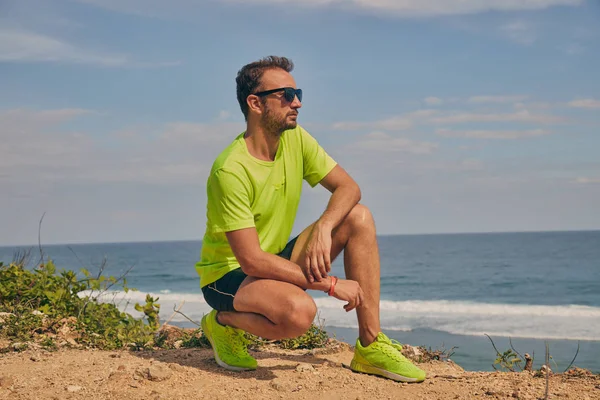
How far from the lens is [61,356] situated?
14.9 feet

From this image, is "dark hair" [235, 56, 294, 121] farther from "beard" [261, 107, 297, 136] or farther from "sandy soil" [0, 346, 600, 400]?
"sandy soil" [0, 346, 600, 400]

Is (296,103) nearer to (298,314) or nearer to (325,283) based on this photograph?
(325,283)

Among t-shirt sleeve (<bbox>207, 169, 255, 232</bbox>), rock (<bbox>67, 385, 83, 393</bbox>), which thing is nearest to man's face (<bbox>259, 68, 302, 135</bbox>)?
t-shirt sleeve (<bbox>207, 169, 255, 232</bbox>)

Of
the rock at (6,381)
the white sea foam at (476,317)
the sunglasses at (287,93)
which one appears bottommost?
the white sea foam at (476,317)

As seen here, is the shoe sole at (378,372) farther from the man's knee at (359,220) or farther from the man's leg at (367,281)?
the man's knee at (359,220)

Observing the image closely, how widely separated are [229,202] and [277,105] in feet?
2.28

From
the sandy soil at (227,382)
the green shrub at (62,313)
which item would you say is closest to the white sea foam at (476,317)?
the green shrub at (62,313)

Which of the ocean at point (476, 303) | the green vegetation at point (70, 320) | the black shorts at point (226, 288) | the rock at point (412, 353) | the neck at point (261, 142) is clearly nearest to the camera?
the black shorts at point (226, 288)

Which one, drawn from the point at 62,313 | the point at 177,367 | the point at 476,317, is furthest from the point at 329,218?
the point at 476,317

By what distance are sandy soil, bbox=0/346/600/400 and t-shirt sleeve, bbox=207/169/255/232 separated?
3.12 ft

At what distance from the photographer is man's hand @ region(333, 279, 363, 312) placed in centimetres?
381

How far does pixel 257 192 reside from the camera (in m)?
3.97

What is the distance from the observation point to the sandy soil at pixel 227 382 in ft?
12.2

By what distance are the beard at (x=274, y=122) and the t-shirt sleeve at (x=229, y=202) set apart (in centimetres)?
42
